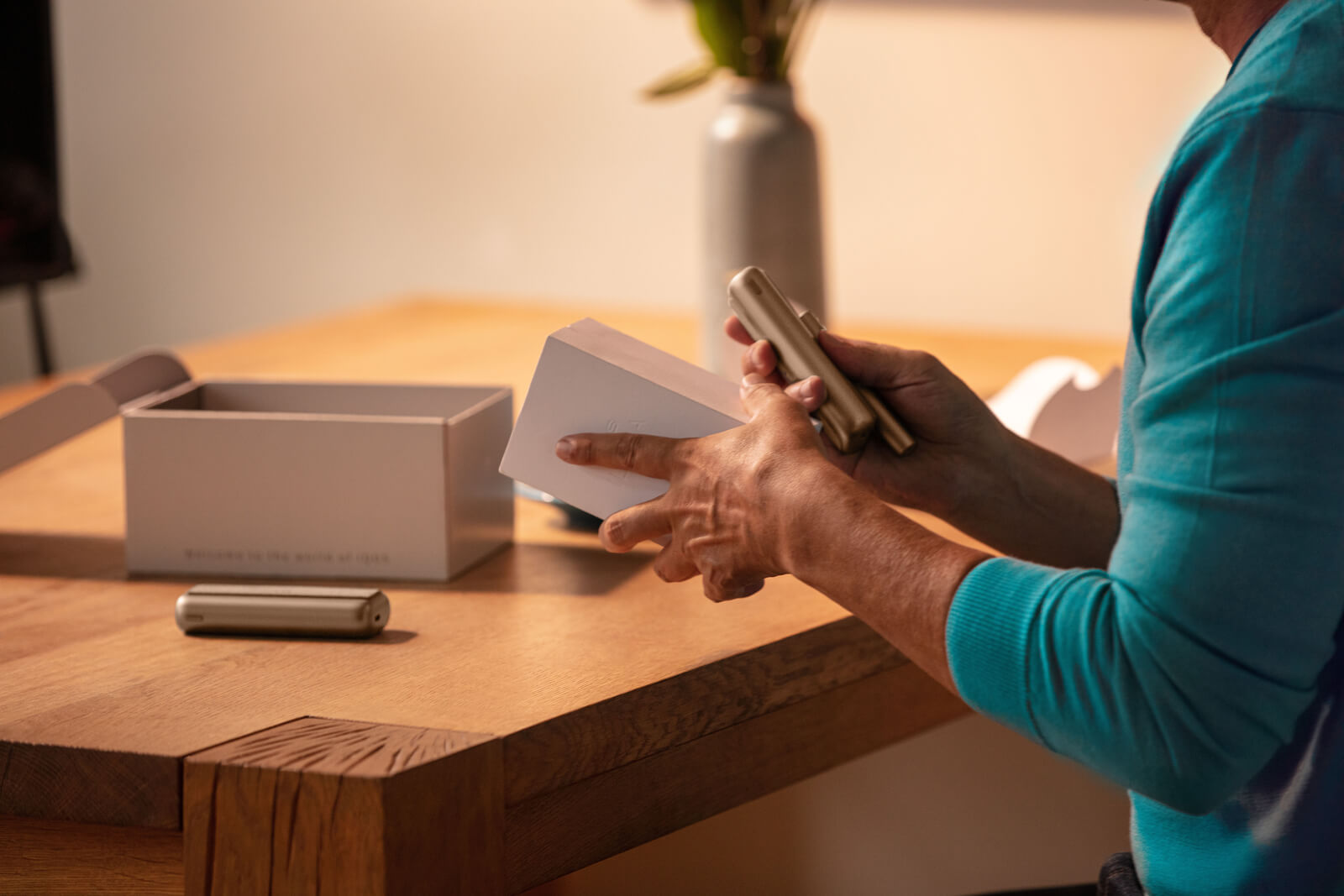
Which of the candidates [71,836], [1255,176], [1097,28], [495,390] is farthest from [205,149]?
[1255,176]

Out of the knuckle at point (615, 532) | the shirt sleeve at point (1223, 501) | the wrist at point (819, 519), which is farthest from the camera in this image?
the knuckle at point (615, 532)

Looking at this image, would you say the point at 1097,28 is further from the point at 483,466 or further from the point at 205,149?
the point at 205,149

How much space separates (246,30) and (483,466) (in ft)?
6.84

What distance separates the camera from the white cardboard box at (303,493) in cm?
87

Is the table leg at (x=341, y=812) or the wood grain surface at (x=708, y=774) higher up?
the table leg at (x=341, y=812)

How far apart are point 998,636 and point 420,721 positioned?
0.28 meters

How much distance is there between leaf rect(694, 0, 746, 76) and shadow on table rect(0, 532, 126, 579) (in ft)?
2.56

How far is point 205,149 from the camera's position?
280 cm

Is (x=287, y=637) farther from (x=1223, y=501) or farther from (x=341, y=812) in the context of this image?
(x=1223, y=501)

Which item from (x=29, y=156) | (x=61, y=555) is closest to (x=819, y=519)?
(x=61, y=555)

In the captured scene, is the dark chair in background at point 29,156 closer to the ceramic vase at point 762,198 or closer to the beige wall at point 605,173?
the beige wall at point 605,173

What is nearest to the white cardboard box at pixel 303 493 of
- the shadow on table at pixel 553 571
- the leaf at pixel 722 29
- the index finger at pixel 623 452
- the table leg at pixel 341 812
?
the shadow on table at pixel 553 571

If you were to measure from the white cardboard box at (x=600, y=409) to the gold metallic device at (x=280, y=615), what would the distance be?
0.12 meters

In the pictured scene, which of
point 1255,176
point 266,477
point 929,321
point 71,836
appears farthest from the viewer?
point 929,321
